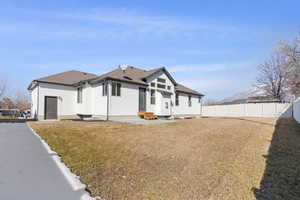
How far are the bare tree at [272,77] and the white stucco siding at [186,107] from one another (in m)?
16.1

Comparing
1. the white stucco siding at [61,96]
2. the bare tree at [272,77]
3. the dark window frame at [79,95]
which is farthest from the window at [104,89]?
the bare tree at [272,77]

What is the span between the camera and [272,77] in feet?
96.2

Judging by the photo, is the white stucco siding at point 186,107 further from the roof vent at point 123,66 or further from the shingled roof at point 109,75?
the roof vent at point 123,66

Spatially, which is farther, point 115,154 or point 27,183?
point 115,154

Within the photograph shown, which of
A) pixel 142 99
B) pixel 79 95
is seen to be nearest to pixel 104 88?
pixel 142 99

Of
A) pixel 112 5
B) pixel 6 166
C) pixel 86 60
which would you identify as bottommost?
pixel 6 166

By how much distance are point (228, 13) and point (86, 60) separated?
15.3 meters

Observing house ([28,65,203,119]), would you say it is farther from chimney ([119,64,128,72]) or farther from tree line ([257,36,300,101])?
tree line ([257,36,300,101])

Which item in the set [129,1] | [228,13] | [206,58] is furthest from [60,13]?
[206,58]

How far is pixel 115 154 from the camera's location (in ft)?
14.6

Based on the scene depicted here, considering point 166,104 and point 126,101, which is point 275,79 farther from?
point 126,101

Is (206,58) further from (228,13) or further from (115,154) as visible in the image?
(115,154)

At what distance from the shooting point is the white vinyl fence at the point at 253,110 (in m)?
19.9

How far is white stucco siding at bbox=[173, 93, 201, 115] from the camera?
2070 cm
